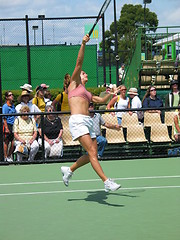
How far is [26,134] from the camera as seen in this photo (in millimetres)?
11211

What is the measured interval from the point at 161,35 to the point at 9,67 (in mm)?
8540

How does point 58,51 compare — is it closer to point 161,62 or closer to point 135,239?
point 161,62

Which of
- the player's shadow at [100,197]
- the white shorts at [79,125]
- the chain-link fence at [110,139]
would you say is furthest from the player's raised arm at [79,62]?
the chain-link fence at [110,139]

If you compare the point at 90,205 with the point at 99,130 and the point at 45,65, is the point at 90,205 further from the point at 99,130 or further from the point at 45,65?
the point at 45,65

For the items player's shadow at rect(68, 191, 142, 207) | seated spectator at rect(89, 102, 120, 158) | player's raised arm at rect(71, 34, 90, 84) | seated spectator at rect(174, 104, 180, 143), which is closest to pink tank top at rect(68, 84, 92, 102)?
player's raised arm at rect(71, 34, 90, 84)

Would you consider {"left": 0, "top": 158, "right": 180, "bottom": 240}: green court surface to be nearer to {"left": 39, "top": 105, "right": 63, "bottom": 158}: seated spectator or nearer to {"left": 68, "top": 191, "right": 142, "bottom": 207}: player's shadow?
{"left": 68, "top": 191, "right": 142, "bottom": 207}: player's shadow

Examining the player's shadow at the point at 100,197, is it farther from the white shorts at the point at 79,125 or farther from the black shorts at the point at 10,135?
the black shorts at the point at 10,135

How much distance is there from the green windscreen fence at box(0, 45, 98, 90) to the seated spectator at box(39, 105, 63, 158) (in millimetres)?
10723

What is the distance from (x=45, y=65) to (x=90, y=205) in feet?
55.3

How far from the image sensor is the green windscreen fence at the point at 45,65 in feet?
74.7

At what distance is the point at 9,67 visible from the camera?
79.3 ft

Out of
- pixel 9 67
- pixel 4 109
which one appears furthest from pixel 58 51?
pixel 4 109

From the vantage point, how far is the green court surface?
5664mm

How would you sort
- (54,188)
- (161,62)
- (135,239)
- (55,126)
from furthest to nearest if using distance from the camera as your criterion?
1. (161,62)
2. (55,126)
3. (54,188)
4. (135,239)
